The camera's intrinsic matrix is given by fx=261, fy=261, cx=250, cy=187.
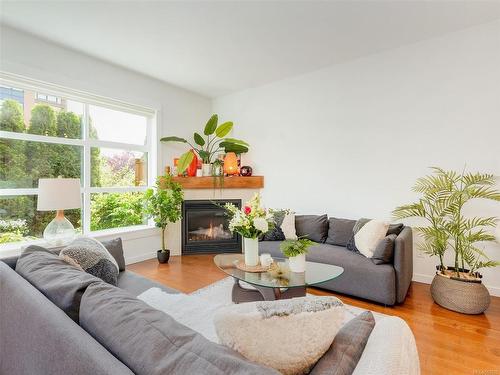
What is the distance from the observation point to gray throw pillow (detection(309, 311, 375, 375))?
0.74m

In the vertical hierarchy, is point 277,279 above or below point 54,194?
below

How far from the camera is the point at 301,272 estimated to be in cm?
215

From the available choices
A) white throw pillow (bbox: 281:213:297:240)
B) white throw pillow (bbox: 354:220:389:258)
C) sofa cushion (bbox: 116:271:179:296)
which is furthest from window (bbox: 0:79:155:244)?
white throw pillow (bbox: 354:220:389:258)

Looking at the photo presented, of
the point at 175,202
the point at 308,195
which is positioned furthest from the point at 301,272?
the point at 175,202

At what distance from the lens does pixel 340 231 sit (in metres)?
3.33

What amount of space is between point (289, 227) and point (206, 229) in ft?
5.41

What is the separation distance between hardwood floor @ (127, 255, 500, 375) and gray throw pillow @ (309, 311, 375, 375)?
124 centimetres

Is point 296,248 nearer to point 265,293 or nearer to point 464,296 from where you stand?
point 265,293

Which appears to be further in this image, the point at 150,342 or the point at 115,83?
the point at 115,83

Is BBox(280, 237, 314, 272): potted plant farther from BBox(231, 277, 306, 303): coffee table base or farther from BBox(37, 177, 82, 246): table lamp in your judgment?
BBox(37, 177, 82, 246): table lamp

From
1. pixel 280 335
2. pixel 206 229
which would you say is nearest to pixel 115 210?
pixel 206 229

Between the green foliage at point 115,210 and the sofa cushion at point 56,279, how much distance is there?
7.15 ft

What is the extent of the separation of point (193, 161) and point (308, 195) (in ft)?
6.59

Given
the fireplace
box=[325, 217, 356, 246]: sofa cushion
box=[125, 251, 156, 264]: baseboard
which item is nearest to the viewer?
box=[325, 217, 356, 246]: sofa cushion
